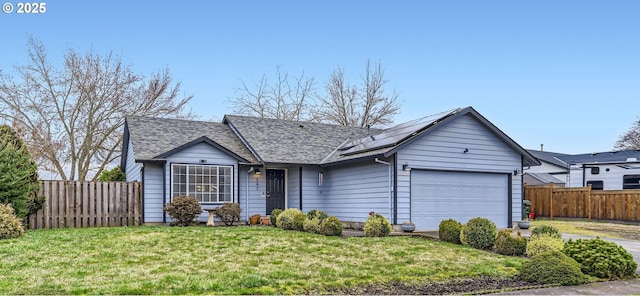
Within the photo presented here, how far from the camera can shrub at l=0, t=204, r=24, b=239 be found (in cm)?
1220

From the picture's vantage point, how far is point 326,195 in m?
19.4

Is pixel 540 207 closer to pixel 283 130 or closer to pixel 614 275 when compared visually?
pixel 283 130

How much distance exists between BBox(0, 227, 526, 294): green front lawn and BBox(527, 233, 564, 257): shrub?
0.63 m

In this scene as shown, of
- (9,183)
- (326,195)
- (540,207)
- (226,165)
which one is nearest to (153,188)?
(226,165)

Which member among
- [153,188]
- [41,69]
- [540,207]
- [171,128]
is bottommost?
[540,207]

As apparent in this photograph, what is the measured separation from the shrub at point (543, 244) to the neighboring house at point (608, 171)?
1976cm

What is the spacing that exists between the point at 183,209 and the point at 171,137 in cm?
397

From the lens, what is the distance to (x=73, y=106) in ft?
85.0

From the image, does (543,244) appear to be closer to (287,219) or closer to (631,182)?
(287,219)

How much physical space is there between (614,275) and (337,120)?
88.9 ft

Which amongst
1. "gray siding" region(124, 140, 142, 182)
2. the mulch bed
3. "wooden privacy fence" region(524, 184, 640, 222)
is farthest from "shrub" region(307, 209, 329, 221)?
"wooden privacy fence" region(524, 184, 640, 222)

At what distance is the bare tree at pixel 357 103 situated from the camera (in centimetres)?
3484

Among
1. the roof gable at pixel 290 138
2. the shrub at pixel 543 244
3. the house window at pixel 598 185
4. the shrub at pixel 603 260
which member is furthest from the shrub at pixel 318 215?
the house window at pixel 598 185

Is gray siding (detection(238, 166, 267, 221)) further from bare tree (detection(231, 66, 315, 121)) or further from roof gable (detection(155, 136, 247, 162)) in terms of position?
bare tree (detection(231, 66, 315, 121))
